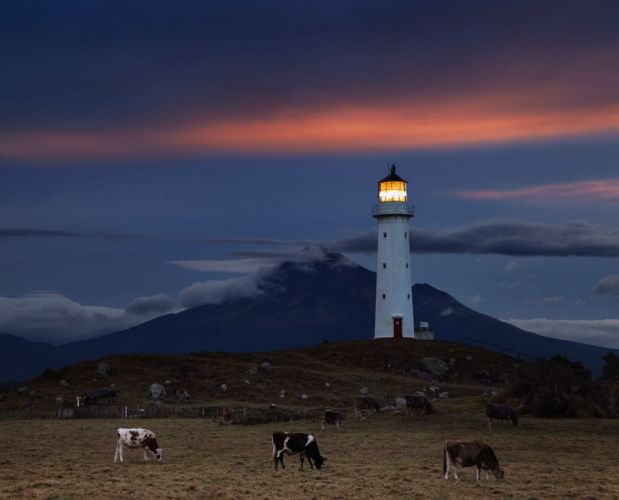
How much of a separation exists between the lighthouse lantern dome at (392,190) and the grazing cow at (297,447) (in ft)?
264

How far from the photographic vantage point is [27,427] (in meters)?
53.9

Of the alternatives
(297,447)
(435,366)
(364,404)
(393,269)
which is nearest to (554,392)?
(364,404)

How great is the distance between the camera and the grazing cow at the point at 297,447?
113ft

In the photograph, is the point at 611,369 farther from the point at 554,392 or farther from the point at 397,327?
the point at 397,327

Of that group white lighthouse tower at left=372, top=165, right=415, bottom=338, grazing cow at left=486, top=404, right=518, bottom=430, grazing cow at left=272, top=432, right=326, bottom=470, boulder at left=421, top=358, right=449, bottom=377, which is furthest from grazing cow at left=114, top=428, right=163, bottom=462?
white lighthouse tower at left=372, top=165, right=415, bottom=338

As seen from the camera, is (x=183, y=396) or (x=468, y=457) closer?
(x=468, y=457)

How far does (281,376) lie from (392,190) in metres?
39.1

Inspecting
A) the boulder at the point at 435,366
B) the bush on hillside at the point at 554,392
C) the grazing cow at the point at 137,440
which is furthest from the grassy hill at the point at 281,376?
the grazing cow at the point at 137,440

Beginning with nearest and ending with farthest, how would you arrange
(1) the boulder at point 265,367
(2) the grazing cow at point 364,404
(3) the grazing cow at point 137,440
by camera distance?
(3) the grazing cow at point 137,440
(2) the grazing cow at point 364,404
(1) the boulder at point 265,367

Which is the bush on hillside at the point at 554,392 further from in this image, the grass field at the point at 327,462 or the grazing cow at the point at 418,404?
the grazing cow at the point at 418,404

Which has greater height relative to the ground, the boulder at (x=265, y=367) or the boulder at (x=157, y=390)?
the boulder at (x=265, y=367)

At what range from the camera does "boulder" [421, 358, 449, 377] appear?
95312 mm

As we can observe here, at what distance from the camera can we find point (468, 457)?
31.5 metres

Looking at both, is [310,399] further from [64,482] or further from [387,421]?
[64,482]
